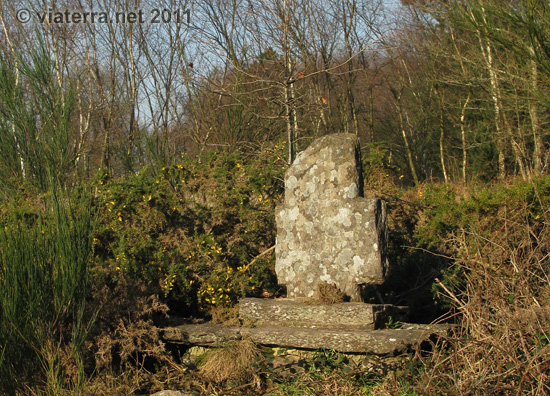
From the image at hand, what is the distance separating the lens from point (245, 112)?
11938mm

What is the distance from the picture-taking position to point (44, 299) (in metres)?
4.23

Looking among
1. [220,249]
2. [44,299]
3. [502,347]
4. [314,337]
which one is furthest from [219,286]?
[502,347]

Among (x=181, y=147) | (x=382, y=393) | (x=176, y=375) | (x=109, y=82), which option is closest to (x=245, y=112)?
(x=181, y=147)

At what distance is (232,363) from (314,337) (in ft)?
2.12

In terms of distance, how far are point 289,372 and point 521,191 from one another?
2882mm

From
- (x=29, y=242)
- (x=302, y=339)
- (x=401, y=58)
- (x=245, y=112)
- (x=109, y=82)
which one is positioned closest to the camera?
(x=29, y=242)

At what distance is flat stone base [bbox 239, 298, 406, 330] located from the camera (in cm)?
467

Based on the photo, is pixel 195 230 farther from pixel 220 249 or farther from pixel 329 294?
pixel 329 294

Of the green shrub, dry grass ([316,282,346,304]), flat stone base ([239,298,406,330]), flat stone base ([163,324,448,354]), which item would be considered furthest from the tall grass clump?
dry grass ([316,282,346,304])

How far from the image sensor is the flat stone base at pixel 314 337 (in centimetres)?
432

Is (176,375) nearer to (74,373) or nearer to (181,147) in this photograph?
(74,373)

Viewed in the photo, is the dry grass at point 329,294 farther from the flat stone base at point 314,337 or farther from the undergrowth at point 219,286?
the flat stone base at point 314,337

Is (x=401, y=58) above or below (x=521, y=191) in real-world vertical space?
above

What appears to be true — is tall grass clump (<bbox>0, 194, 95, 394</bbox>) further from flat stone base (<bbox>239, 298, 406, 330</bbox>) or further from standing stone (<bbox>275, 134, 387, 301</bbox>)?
standing stone (<bbox>275, 134, 387, 301</bbox>)
